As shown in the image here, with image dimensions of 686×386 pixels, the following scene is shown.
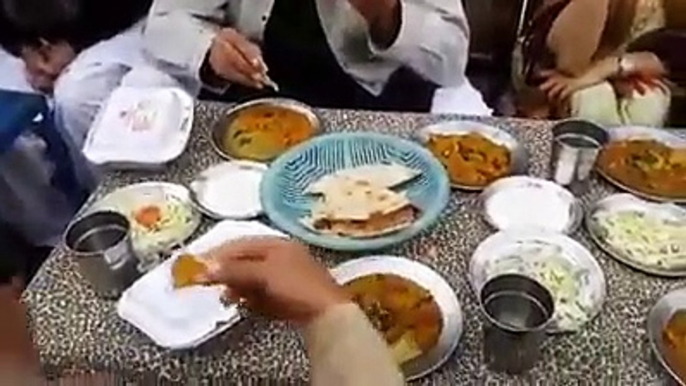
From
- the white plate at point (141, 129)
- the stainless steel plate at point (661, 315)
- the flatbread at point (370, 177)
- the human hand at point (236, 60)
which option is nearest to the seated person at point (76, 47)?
the human hand at point (236, 60)

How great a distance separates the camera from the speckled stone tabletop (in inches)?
51.3

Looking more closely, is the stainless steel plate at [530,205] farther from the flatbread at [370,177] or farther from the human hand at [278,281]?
the human hand at [278,281]

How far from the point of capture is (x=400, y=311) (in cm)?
136

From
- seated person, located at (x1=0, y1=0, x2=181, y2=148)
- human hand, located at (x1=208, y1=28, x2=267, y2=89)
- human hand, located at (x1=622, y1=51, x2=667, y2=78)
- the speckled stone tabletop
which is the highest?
the speckled stone tabletop

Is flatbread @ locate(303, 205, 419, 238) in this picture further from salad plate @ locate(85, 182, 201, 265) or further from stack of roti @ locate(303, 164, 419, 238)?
salad plate @ locate(85, 182, 201, 265)

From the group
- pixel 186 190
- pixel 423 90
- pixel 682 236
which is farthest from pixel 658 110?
pixel 186 190

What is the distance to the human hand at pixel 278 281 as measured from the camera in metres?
1.07

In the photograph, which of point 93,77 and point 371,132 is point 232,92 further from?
point 371,132

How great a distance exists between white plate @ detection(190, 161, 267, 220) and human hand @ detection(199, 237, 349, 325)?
0.33m

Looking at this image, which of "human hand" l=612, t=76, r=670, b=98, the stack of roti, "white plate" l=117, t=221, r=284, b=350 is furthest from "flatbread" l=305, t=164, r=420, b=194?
"human hand" l=612, t=76, r=670, b=98

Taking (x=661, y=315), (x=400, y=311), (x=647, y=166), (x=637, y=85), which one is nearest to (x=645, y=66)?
(x=637, y=85)

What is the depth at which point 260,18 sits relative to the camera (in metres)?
2.07

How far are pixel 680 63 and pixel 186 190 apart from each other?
3.62ft

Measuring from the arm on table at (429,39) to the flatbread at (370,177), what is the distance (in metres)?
0.48
